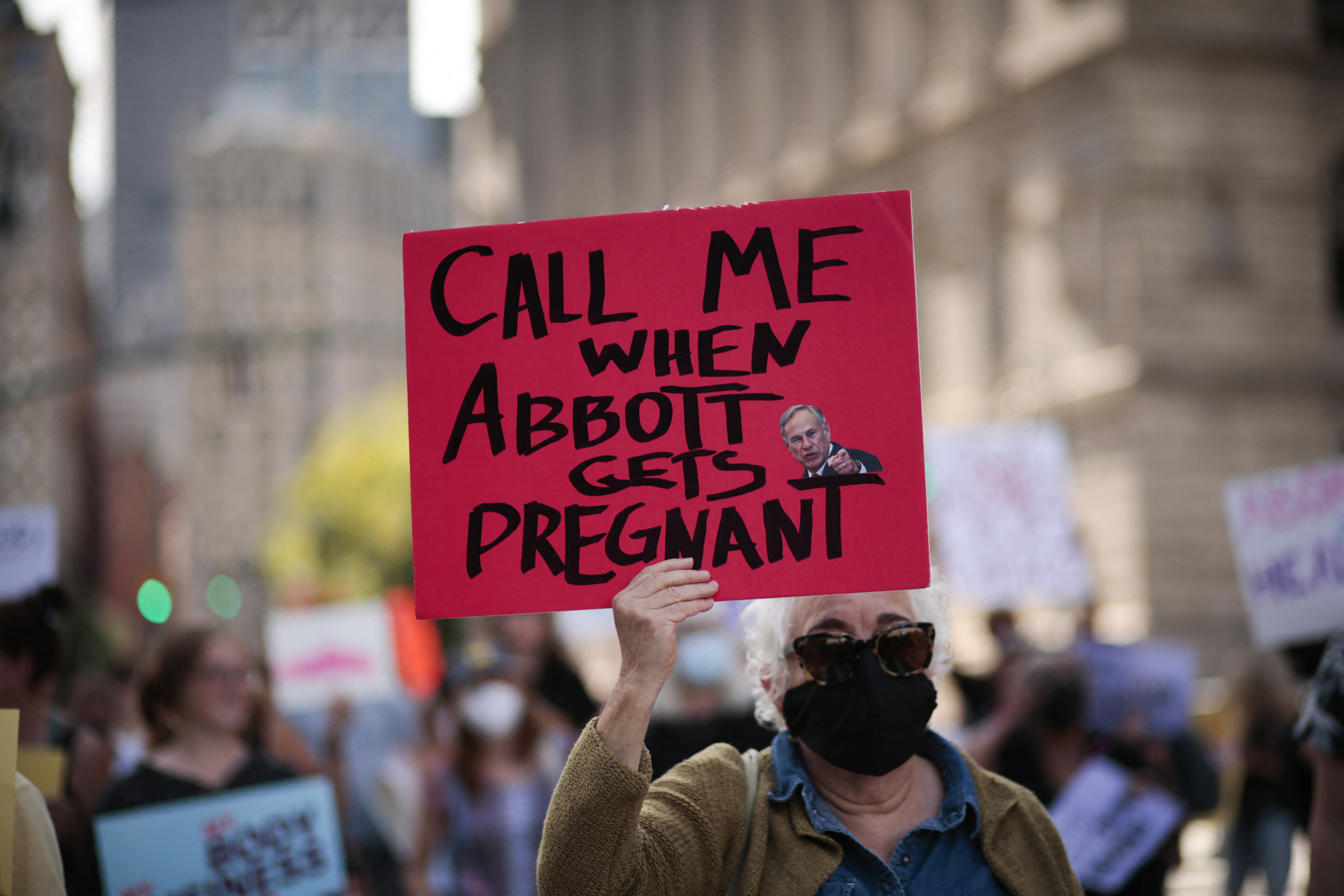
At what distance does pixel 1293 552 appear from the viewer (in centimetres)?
540

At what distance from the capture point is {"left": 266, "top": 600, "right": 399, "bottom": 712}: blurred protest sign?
9492 millimetres

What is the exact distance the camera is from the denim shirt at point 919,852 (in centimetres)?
284

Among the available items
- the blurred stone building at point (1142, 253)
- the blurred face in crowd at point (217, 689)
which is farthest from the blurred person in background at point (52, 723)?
the blurred stone building at point (1142, 253)

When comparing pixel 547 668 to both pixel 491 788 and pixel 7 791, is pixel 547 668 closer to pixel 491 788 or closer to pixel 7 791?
pixel 491 788

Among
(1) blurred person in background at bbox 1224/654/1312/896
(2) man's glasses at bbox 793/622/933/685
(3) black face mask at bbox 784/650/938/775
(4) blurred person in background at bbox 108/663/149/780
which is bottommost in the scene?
(1) blurred person in background at bbox 1224/654/1312/896

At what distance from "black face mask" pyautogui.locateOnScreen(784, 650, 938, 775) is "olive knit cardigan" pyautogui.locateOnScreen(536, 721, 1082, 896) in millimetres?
150

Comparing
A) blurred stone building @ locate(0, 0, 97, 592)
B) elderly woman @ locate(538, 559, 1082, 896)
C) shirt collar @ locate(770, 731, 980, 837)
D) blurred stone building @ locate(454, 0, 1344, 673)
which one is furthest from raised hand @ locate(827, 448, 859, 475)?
blurred stone building @ locate(0, 0, 97, 592)

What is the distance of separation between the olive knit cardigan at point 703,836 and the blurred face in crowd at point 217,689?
2341 millimetres

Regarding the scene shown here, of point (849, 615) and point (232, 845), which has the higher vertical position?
point (849, 615)

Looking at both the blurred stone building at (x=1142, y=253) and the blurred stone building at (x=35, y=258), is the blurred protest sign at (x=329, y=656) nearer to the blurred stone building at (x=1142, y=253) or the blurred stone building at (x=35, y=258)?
the blurred stone building at (x=1142, y=253)

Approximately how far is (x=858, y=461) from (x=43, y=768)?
297 centimetres

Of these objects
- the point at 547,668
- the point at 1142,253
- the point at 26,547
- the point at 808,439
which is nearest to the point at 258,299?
the point at 1142,253

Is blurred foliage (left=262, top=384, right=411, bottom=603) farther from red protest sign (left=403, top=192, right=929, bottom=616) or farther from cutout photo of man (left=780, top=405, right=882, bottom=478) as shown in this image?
cutout photo of man (left=780, top=405, right=882, bottom=478)

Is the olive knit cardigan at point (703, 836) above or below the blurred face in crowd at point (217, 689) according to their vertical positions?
below
